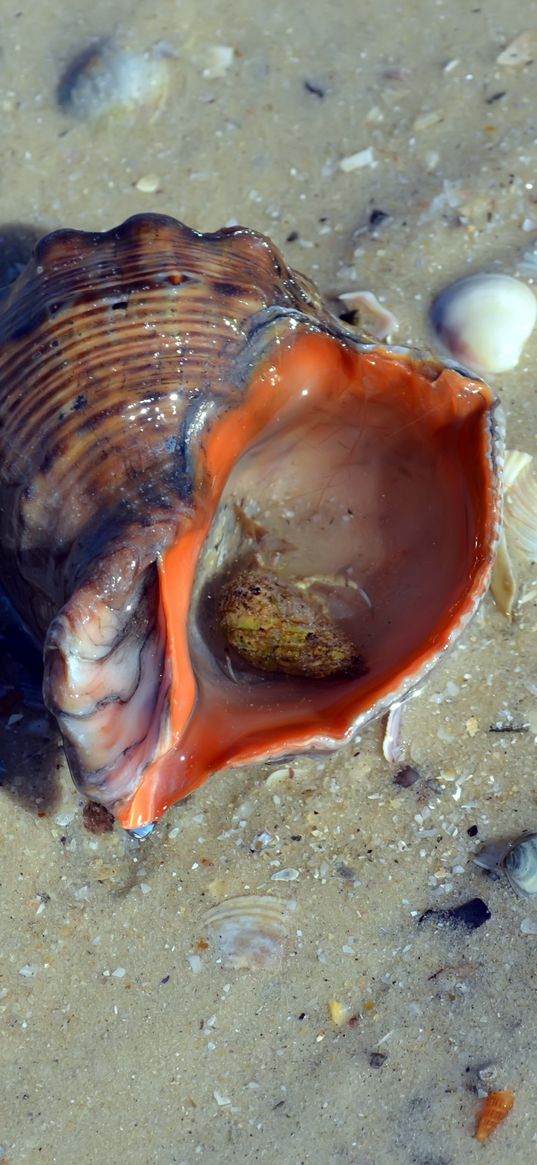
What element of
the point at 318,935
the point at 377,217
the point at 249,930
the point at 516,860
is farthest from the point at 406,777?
the point at 377,217

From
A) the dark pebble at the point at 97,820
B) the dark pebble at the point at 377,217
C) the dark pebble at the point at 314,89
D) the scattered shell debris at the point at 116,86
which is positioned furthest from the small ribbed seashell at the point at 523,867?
the scattered shell debris at the point at 116,86

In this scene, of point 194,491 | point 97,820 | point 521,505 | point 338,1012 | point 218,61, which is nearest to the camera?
point 194,491

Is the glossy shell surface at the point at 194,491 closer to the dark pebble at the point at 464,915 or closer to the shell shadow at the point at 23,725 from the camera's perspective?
the shell shadow at the point at 23,725

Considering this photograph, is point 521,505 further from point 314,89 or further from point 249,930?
point 314,89

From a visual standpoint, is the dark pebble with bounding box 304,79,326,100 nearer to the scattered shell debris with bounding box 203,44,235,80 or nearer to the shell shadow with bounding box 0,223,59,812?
the scattered shell debris with bounding box 203,44,235,80

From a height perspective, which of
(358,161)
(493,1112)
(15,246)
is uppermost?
(15,246)

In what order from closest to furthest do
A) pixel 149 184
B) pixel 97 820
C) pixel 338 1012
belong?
pixel 338 1012
pixel 97 820
pixel 149 184

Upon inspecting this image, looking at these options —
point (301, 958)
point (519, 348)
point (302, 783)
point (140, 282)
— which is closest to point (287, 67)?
point (519, 348)
